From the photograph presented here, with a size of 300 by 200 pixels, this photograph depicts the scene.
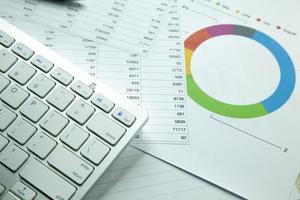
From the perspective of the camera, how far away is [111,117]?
0.37m

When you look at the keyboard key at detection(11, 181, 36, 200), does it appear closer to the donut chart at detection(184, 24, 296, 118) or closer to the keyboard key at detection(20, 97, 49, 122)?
the keyboard key at detection(20, 97, 49, 122)

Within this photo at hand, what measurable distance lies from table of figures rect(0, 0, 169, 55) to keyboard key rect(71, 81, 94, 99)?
0.09 meters

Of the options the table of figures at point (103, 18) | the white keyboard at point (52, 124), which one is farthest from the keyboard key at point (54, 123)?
Answer: the table of figures at point (103, 18)

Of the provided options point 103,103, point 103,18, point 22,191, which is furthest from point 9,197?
point 103,18

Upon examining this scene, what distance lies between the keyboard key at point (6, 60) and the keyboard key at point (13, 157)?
0.08 m

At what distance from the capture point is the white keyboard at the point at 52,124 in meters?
0.33

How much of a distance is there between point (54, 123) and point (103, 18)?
169mm

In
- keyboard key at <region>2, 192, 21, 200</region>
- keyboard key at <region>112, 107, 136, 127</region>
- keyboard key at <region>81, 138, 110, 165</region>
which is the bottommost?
keyboard key at <region>2, 192, 21, 200</region>

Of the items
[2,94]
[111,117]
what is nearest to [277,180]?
[111,117]

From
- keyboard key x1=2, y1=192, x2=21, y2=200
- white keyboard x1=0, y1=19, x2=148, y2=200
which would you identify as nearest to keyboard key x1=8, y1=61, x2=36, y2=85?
white keyboard x1=0, y1=19, x2=148, y2=200

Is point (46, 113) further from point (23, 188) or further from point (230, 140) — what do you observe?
point (230, 140)

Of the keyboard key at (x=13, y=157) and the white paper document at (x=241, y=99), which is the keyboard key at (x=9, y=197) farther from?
the white paper document at (x=241, y=99)

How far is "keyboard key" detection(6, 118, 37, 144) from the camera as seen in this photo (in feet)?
1.14

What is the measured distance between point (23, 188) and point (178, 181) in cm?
14
